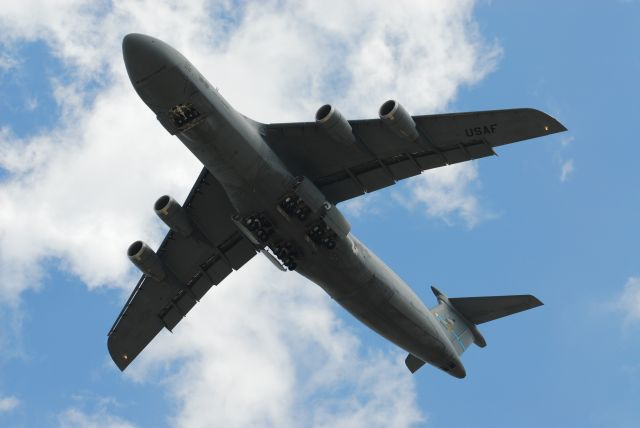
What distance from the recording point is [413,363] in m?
32.7

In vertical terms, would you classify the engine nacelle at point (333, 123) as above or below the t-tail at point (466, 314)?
above

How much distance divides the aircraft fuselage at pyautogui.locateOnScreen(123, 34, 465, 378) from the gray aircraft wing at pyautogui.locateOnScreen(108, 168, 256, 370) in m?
3.03

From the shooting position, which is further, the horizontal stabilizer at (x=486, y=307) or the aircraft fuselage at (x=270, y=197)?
the horizontal stabilizer at (x=486, y=307)

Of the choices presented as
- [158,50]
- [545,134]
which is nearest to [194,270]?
[158,50]

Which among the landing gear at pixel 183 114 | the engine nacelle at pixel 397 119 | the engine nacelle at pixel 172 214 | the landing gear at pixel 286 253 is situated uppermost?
the engine nacelle at pixel 172 214

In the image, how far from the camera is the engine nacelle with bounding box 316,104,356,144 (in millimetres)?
24328

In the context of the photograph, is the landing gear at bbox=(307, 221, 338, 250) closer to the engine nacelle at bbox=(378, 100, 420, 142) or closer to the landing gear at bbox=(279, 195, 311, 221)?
the landing gear at bbox=(279, 195, 311, 221)

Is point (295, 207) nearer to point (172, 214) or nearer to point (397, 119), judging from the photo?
point (397, 119)

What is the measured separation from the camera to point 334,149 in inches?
1025

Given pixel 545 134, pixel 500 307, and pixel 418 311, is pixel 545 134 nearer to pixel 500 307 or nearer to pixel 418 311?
pixel 418 311

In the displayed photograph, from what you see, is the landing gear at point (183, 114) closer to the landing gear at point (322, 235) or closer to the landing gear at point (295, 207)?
the landing gear at point (295, 207)

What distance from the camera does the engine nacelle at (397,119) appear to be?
933 inches

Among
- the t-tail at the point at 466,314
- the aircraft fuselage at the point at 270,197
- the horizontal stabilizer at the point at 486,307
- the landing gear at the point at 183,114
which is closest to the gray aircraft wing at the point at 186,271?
the aircraft fuselage at the point at 270,197

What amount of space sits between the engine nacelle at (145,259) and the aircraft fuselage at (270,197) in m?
4.68
